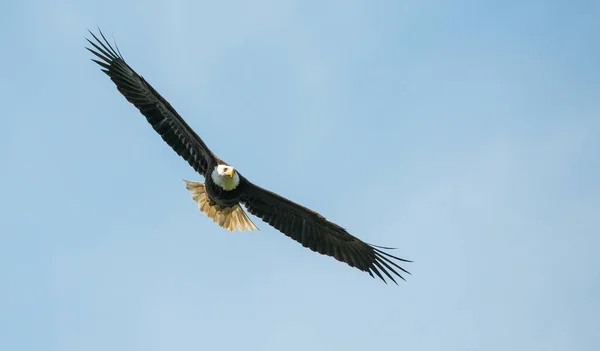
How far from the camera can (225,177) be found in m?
15.6

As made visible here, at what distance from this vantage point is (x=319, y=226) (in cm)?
1645

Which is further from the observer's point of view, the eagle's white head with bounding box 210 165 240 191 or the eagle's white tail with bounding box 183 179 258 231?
the eagle's white tail with bounding box 183 179 258 231

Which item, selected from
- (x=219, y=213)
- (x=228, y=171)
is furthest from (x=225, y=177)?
(x=219, y=213)

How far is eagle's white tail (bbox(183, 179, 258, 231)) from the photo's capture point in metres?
17.2

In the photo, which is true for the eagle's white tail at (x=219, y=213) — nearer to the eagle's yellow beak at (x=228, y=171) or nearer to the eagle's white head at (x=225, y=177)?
the eagle's white head at (x=225, y=177)

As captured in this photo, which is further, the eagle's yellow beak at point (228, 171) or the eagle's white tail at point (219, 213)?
the eagle's white tail at point (219, 213)

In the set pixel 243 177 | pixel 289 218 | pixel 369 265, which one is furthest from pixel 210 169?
pixel 369 265

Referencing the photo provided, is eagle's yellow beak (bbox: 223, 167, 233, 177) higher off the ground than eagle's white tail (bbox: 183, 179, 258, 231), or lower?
lower

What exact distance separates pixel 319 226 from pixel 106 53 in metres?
4.51

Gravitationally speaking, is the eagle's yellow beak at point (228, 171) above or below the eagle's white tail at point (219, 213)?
below

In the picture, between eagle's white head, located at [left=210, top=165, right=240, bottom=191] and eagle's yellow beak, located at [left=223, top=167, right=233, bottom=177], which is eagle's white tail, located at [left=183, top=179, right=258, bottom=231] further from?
eagle's yellow beak, located at [left=223, top=167, right=233, bottom=177]

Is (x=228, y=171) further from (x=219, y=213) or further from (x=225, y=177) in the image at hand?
(x=219, y=213)

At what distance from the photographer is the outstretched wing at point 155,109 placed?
15398 millimetres

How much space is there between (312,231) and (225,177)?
193cm
